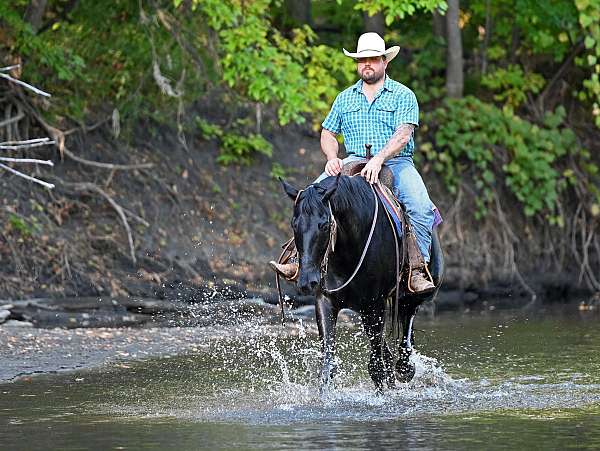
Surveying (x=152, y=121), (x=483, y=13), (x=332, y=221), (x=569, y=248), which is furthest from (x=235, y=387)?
(x=483, y=13)

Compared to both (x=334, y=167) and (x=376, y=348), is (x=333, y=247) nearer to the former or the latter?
(x=334, y=167)

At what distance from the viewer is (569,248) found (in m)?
23.8

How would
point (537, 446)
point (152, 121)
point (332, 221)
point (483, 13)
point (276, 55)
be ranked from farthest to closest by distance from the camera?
point (483, 13) < point (152, 121) < point (276, 55) < point (332, 221) < point (537, 446)

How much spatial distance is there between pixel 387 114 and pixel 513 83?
13077 millimetres

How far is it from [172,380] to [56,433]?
3.10 metres

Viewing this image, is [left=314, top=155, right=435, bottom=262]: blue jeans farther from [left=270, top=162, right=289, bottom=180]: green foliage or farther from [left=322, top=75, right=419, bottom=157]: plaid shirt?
[left=270, top=162, right=289, bottom=180]: green foliage

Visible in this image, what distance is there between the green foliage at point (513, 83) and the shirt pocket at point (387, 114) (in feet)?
42.3

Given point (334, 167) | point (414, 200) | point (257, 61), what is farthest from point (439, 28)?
point (334, 167)

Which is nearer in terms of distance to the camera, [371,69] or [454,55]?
[371,69]

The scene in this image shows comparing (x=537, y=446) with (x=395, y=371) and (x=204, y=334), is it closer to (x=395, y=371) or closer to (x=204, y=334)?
(x=395, y=371)

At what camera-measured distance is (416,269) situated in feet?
39.7

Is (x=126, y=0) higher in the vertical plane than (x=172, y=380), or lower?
higher

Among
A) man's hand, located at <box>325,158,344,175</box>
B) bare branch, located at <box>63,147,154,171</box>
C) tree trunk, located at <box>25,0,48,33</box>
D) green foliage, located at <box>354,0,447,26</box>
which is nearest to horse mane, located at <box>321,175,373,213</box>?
man's hand, located at <box>325,158,344,175</box>

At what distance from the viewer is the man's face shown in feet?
39.6
